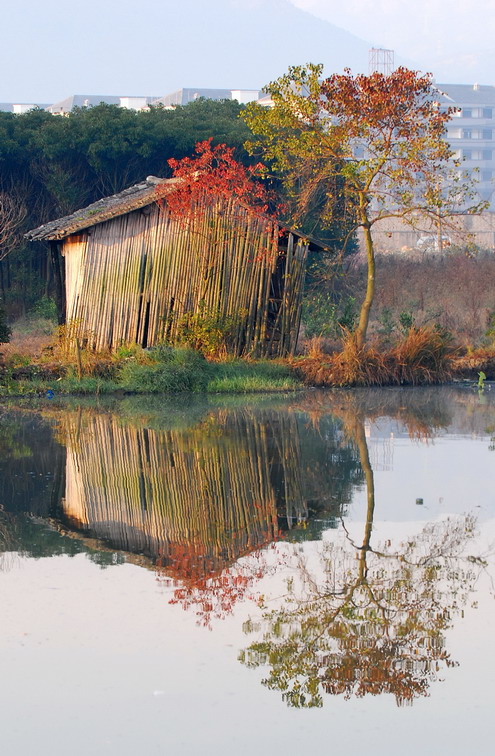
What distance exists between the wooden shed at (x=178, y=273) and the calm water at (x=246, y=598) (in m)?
10.1

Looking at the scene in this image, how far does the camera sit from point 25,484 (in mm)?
11273

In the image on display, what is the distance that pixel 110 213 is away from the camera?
79.2 ft

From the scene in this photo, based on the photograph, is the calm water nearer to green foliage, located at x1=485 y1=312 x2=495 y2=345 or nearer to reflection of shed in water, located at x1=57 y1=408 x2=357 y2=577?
reflection of shed in water, located at x1=57 y1=408 x2=357 y2=577

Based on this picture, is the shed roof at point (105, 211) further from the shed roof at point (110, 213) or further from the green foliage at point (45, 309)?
the green foliage at point (45, 309)

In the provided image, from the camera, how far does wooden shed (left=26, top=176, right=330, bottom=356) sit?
23.6 meters

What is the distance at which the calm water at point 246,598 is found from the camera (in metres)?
5.23

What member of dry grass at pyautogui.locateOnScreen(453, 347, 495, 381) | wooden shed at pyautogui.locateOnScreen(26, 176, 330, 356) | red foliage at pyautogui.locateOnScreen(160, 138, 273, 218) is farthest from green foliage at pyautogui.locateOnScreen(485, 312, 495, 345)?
red foliage at pyautogui.locateOnScreen(160, 138, 273, 218)

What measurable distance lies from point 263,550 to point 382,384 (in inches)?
588

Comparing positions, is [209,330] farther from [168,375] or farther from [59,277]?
[59,277]

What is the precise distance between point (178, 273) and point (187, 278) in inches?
9.4

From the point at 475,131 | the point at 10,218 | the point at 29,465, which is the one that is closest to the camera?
the point at 29,465

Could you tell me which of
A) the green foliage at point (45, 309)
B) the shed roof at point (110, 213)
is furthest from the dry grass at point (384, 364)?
the green foliage at point (45, 309)

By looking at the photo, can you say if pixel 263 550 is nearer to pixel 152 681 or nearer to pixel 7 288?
pixel 152 681

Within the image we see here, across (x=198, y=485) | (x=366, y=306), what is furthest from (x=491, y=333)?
(x=198, y=485)
